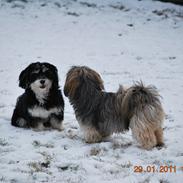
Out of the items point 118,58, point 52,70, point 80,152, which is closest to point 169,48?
point 118,58

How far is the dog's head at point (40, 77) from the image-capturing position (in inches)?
253

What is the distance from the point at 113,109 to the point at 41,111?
Result: 1.59 m

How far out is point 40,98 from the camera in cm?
657

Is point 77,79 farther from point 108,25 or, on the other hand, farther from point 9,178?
point 108,25

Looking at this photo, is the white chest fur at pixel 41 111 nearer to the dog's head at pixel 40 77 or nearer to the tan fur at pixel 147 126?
the dog's head at pixel 40 77

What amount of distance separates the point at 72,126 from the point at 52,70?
1.33m

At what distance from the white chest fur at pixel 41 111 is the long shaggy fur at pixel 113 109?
29.8 inches

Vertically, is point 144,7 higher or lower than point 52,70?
higher

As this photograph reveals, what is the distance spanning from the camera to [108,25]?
1744 cm

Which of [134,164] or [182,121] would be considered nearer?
[134,164]

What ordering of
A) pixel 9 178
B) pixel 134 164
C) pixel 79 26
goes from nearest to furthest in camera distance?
pixel 9 178, pixel 134 164, pixel 79 26
